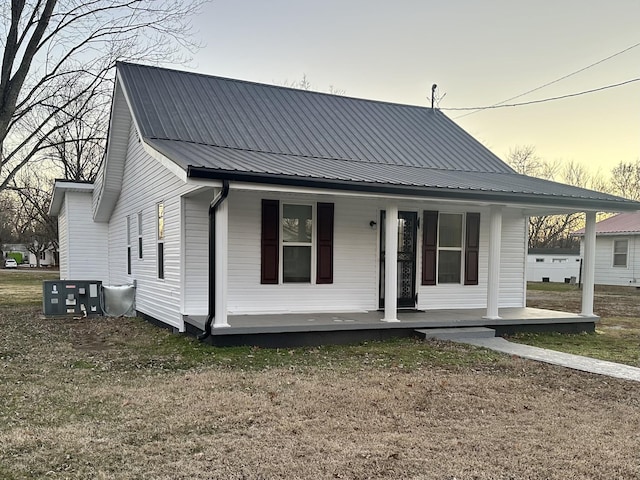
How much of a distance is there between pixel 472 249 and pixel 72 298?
8789mm

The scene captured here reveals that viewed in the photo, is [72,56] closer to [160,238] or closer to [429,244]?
[160,238]

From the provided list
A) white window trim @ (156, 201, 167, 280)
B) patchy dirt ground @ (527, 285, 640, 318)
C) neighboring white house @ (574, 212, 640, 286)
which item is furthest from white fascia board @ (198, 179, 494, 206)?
neighboring white house @ (574, 212, 640, 286)

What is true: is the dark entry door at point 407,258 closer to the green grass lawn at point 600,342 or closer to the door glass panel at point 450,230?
the door glass panel at point 450,230

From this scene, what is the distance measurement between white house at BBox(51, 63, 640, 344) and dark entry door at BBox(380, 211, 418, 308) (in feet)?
0.07

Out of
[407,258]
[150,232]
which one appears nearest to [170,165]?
[150,232]

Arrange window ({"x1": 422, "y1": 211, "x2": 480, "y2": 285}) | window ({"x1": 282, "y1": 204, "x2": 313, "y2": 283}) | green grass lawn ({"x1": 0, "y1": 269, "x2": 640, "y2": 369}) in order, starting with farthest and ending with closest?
window ({"x1": 422, "y1": 211, "x2": 480, "y2": 285})
window ({"x1": 282, "y1": 204, "x2": 313, "y2": 283})
green grass lawn ({"x1": 0, "y1": 269, "x2": 640, "y2": 369})

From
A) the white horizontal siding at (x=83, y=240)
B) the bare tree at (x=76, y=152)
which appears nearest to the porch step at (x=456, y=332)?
the white horizontal siding at (x=83, y=240)

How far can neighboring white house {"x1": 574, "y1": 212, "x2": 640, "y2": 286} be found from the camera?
923 inches

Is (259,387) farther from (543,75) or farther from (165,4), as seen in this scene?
(543,75)

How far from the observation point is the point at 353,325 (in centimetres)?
787

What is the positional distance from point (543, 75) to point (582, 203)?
10630 millimetres

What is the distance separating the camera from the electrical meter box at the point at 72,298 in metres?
11.4

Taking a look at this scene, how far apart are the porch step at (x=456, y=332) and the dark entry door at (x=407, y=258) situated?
1.54 meters

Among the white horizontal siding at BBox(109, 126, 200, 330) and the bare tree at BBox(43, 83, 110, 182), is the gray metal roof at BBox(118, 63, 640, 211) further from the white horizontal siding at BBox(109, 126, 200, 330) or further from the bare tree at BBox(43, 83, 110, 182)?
the bare tree at BBox(43, 83, 110, 182)
